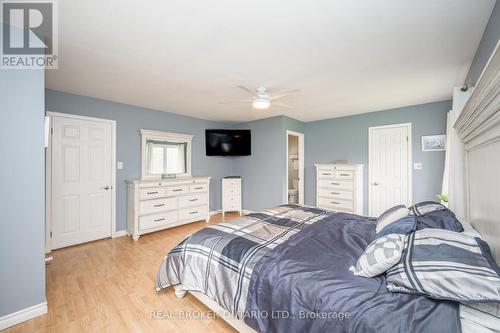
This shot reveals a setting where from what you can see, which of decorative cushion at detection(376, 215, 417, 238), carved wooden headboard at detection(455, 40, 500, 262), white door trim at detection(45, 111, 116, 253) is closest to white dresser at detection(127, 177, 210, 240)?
white door trim at detection(45, 111, 116, 253)

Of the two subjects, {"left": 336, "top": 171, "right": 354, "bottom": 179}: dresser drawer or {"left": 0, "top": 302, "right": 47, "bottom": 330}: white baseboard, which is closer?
{"left": 0, "top": 302, "right": 47, "bottom": 330}: white baseboard

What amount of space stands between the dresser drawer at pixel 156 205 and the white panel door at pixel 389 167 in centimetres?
392

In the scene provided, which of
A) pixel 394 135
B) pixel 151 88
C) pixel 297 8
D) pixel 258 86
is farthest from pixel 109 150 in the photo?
pixel 394 135

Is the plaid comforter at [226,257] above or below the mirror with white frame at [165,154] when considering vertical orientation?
below

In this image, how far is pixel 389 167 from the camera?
3.93 metres

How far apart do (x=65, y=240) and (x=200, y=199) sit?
7.03 feet

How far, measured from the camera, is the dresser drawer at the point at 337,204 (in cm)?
399

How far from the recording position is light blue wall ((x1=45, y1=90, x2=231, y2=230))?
3068mm

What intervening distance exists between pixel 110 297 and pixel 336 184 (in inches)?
153

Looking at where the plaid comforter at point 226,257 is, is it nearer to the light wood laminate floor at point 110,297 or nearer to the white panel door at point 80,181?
the light wood laminate floor at point 110,297

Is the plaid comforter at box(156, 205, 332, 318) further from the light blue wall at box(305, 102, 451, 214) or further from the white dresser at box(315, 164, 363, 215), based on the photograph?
the light blue wall at box(305, 102, 451, 214)

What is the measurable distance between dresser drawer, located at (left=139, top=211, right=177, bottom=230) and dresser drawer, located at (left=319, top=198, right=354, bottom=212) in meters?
3.01

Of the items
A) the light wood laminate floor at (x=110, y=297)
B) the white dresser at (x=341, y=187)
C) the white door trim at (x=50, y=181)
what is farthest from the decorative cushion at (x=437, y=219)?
the white door trim at (x=50, y=181)

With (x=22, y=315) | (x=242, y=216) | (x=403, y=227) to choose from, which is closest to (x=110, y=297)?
(x=22, y=315)
